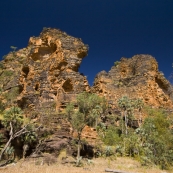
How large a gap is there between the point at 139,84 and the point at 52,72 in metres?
29.4

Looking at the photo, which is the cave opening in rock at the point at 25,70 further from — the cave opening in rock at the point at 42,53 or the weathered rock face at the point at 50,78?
the cave opening in rock at the point at 42,53

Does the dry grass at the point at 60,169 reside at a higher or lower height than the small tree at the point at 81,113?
lower

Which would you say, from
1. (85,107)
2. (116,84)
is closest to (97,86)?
(116,84)

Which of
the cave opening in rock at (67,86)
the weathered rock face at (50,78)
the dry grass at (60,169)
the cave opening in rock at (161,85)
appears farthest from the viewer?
the cave opening in rock at (161,85)

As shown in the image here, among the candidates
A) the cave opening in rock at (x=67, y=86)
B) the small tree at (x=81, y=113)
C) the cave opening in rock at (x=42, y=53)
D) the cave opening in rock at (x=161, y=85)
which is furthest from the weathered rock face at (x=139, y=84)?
the small tree at (x=81, y=113)

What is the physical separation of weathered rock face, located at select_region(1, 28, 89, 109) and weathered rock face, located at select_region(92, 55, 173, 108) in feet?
74.7

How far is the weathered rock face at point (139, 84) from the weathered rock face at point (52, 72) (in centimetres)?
2276

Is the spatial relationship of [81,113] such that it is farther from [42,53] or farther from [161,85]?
[161,85]

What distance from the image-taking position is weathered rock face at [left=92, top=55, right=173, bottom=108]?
2151 inches

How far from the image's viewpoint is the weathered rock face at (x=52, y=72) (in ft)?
114

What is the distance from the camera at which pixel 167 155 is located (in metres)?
22.2

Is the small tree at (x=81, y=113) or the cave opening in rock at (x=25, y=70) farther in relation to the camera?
the cave opening in rock at (x=25, y=70)

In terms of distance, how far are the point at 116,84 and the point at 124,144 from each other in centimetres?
3195

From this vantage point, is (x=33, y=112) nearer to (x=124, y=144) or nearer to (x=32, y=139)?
(x=32, y=139)
